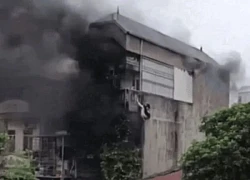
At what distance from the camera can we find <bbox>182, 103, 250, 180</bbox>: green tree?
29.7 ft

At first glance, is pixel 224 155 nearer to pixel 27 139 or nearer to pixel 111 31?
pixel 111 31

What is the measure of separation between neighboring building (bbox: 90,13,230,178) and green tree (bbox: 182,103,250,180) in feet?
14.7

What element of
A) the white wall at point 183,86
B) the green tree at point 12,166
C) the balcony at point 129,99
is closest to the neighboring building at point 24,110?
the balcony at point 129,99

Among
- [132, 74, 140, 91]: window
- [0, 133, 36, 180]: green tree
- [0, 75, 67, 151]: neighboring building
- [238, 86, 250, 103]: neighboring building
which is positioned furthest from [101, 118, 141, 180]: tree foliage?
[238, 86, 250, 103]: neighboring building

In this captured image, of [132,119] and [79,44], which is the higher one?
[79,44]

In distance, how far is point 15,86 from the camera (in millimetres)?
13711

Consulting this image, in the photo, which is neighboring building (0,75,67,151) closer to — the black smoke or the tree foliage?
the black smoke

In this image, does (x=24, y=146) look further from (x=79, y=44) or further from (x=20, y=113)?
(x=79, y=44)

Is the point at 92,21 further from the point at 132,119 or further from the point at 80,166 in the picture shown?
the point at 80,166

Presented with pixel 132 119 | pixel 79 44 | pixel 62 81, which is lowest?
pixel 132 119

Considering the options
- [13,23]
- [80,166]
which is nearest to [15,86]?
[13,23]

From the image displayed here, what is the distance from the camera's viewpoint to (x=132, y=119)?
542 inches

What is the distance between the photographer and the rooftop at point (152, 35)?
1389cm

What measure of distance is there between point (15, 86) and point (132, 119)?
299 centimetres
